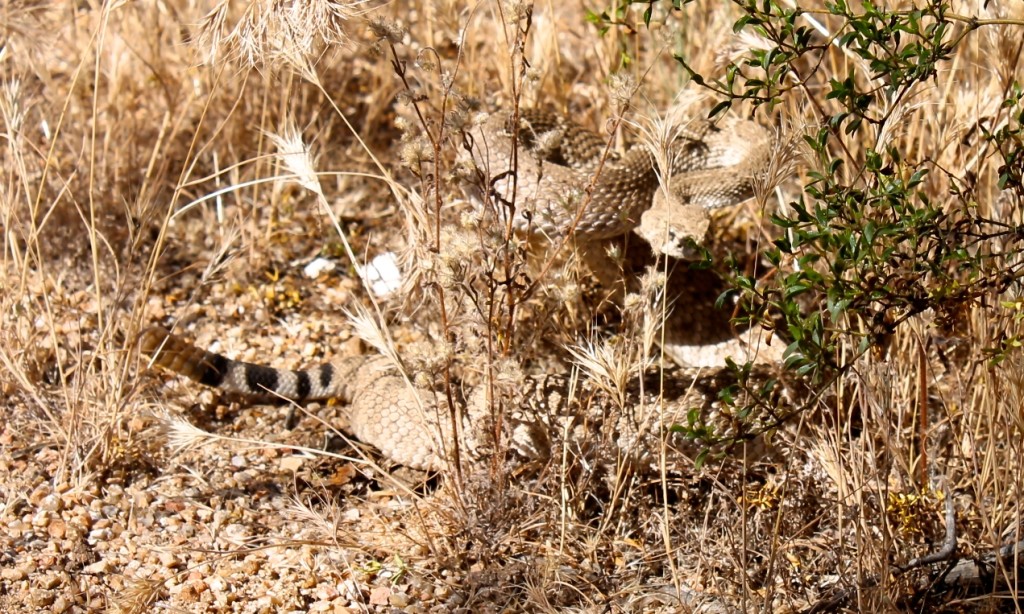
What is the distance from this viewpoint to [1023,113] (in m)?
2.98

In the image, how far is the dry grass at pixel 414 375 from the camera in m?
3.32

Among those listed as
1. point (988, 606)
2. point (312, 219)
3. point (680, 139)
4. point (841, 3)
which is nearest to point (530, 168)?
point (680, 139)

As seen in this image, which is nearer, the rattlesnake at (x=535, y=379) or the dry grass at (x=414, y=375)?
the dry grass at (x=414, y=375)

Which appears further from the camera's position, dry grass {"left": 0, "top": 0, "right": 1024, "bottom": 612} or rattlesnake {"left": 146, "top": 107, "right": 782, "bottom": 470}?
rattlesnake {"left": 146, "top": 107, "right": 782, "bottom": 470}

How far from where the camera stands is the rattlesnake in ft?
12.6

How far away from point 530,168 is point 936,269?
6.69 feet

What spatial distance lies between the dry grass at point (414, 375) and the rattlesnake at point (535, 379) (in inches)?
6.3

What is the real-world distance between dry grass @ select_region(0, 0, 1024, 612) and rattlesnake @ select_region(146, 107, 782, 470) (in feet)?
0.53

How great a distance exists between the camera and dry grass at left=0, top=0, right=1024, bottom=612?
3318 millimetres

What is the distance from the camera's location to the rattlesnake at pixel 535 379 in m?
3.84

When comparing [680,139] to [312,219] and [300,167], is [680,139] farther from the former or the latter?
[300,167]

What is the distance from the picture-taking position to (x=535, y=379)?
13.6ft

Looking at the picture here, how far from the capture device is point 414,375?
13.6 feet

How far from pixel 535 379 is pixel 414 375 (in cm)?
49
